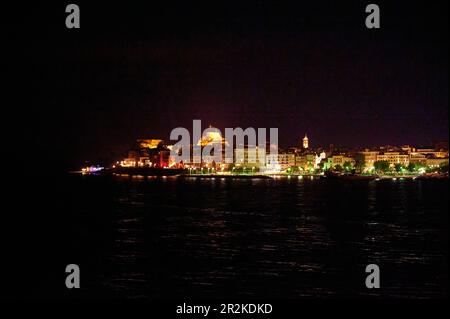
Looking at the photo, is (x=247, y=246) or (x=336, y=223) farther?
(x=336, y=223)

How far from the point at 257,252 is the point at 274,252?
363mm

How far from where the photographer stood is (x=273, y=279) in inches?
430

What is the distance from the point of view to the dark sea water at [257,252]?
10.4 m

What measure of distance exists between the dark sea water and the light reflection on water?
21 mm

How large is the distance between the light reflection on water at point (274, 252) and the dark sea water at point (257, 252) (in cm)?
2

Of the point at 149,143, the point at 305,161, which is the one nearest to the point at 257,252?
the point at 305,161

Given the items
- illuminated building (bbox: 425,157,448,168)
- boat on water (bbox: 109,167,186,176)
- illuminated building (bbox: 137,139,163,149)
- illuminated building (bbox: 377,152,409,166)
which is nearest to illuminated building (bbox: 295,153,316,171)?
illuminated building (bbox: 377,152,409,166)

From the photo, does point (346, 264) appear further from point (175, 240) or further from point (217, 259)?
point (175, 240)

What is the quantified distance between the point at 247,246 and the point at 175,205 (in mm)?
13068

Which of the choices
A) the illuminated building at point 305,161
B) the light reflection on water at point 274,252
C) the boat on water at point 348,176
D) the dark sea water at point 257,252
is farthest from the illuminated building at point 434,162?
the light reflection on water at point 274,252

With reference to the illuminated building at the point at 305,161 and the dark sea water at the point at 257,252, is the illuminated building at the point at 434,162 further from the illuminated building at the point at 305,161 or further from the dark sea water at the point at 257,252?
the dark sea water at the point at 257,252

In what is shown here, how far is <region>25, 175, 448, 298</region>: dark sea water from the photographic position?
10367mm

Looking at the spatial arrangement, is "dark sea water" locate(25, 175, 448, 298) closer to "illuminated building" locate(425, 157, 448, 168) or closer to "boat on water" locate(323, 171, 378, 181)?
"boat on water" locate(323, 171, 378, 181)

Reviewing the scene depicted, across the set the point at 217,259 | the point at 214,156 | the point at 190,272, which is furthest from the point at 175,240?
the point at 214,156
